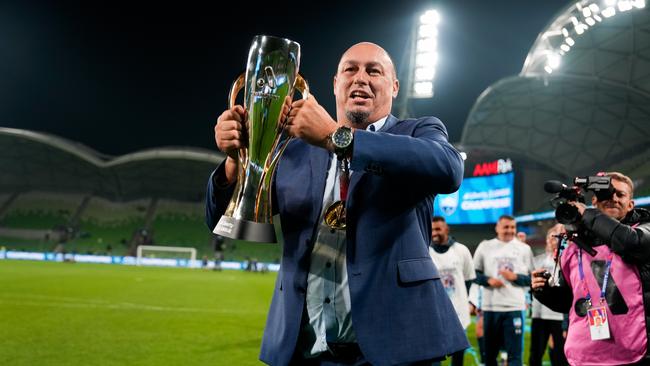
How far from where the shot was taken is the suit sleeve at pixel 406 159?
4.70ft

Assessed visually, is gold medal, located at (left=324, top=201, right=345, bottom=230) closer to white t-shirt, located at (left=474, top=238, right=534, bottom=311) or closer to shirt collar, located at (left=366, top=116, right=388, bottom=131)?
shirt collar, located at (left=366, top=116, right=388, bottom=131)

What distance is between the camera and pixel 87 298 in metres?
13.6

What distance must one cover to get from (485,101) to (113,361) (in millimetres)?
35274

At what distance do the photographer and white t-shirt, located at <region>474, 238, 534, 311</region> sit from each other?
11.4 ft

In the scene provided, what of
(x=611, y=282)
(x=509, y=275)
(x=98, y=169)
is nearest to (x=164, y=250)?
(x=98, y=169)

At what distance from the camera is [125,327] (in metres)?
9.25

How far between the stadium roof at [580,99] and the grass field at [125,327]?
927 inches

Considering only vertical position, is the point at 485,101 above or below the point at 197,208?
above

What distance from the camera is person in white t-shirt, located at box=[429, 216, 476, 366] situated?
22.6 ft

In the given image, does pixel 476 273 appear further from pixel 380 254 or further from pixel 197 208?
pixel 197 208

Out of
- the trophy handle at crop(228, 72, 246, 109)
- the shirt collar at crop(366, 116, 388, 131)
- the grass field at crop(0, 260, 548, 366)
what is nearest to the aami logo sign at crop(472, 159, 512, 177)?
the grass field at crop(0, 260, 548, 366)

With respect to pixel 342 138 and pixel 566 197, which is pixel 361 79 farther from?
pixel 566 197

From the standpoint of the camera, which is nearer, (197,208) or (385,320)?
(385,320)

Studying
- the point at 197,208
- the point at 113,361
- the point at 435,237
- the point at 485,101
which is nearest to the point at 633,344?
the point at 435,237
